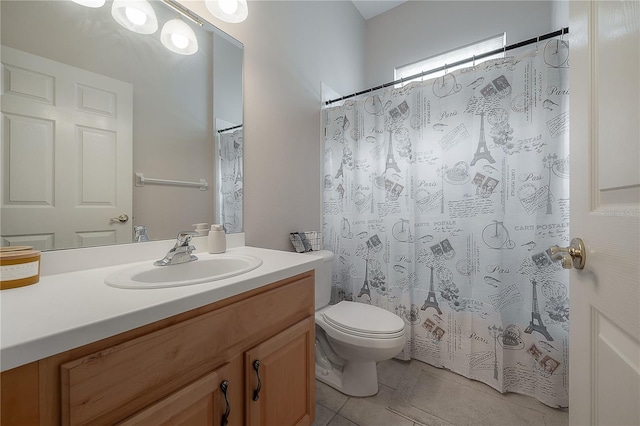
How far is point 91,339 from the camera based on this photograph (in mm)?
477

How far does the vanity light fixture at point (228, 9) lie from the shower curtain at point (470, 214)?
0.91m

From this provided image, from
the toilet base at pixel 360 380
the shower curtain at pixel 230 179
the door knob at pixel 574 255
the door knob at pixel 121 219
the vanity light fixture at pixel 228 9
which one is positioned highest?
the vanity light fixture at pixel 228 9

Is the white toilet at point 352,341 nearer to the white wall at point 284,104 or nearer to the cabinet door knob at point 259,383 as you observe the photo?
the white wall at point 284,104

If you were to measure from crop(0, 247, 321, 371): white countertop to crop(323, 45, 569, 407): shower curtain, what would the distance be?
3.86 ft

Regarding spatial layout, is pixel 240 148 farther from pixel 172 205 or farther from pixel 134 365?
pixel 134 365

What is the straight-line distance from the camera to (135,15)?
1.02m

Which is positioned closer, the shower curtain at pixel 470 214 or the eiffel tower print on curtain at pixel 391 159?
the shower curtain at pixel 470 214

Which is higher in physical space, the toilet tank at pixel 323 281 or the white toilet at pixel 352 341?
the toilet tank at pixel 323 281

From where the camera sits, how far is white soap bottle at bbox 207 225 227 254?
1.19m

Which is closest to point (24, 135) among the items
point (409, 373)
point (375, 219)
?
point (375, 219)

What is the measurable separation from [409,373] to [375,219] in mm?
1012

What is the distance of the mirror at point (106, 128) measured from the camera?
78 centimetres

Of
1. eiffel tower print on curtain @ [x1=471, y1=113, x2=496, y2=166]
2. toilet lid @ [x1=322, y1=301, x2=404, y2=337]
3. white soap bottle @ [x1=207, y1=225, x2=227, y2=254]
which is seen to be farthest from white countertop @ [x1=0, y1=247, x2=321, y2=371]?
eiffel tower print on curtain @ [x1=471, y1=113, x2=496, y2=166]

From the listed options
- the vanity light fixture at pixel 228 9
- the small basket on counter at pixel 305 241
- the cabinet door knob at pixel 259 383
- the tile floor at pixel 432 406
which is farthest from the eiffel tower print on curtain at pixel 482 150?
the cabinet door knob at pixel 259 383
